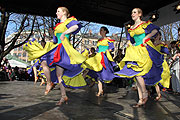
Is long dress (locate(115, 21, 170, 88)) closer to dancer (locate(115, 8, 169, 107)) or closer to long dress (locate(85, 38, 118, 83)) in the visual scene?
dancer (locate(115, 8, 169, 107))

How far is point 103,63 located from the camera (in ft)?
17.1

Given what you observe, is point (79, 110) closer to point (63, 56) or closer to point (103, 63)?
point (63, 56)

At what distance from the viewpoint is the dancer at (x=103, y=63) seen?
5.16 m

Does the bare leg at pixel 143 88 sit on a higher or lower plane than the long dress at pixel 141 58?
lower

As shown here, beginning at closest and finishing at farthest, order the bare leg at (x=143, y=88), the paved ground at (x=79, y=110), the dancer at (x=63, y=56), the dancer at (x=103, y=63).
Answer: the paved ground at (x=79, y=110) < the dancer at (x=63, y=56) < the bare leg at (x=143, y=88) < the dancer at (x=103, y=63)

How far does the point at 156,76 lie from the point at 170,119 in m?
1.50

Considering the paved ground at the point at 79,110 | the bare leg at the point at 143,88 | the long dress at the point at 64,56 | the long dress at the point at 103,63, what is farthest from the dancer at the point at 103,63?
the bare leg at the point at 143,88

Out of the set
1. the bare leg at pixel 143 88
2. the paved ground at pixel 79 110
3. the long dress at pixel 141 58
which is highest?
the long dress at pixel 141 58

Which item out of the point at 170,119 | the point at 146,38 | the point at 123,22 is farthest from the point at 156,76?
the point at 123,22

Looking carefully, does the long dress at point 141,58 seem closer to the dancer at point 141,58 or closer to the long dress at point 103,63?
the dancer at point 141,58

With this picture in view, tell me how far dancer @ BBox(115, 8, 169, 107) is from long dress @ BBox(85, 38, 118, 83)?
1.54m

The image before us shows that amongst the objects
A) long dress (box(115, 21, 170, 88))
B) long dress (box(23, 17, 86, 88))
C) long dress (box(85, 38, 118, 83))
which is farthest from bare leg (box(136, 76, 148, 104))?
long dress (box(85, 38, 118, 83))

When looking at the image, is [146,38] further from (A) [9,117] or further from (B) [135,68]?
(A) [9,117]

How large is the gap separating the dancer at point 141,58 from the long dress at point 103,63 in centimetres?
154
